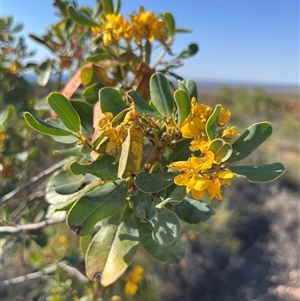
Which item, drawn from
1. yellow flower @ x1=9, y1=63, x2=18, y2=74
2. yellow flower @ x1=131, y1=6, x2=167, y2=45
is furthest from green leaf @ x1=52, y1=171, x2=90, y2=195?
yellow flower @ x1=9, y1=63, x2=18, y2=74

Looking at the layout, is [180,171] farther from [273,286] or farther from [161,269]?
[161,269]

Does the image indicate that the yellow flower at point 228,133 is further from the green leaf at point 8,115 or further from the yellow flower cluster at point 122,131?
the green leaf at point 8,115

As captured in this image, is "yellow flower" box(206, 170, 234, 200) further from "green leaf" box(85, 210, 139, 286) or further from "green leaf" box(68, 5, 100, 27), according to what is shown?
"green leaf" box(68, 5, 100, 27)

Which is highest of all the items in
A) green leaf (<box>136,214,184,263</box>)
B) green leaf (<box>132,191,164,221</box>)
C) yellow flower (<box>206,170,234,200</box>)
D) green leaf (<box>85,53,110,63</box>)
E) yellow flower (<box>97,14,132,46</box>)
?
yellow flower (<box>97,14,132,46</box>)

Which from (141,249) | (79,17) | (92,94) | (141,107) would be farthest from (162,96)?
(141,249)

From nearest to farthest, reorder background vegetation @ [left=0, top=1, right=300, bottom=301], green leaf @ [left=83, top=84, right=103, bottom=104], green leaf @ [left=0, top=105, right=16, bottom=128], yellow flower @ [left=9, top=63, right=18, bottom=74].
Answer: green leaf @ [left=83, top=84, right=103, bottom=104]
green leaf @ [left=0, top=105, right=16, bottom=128]
background vegetation @ [left=0, top=1, right=300, bottom=301]
yellow flower @ [left=9, top=63, right=18, bottom=74]

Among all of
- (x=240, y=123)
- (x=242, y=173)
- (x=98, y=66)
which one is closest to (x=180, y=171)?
(x=242, y=173)

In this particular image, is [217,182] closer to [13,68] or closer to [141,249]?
[13,68]
